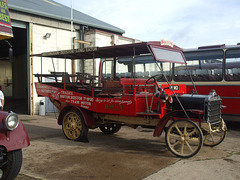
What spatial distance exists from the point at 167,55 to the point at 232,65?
14.6 ft

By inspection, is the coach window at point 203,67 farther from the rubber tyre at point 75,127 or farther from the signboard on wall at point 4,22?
the signboard on wall at point 4,22

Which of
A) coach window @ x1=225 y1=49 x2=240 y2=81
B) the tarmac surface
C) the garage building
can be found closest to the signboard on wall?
the tarmac surface

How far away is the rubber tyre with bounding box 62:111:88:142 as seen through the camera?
276 inches

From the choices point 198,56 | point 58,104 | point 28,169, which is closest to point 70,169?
point 28,169

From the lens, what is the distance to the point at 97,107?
6.76m

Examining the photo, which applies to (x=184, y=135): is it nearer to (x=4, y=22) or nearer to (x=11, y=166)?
(x=11, y=166)

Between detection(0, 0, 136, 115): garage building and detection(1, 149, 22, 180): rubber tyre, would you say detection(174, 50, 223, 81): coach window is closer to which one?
detection(0, 0, 136, 115): garage building

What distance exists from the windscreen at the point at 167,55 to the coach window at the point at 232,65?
3.59 meters

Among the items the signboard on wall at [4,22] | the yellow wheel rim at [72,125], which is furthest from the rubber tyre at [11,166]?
the yellow wheel rim at [72,125]

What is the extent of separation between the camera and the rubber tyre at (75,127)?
7008 mm

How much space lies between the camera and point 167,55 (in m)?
6.22

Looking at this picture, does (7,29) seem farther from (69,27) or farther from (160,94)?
(69,27)

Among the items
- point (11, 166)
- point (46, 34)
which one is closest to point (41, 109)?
point (46, 34)

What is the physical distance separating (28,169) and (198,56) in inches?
309
